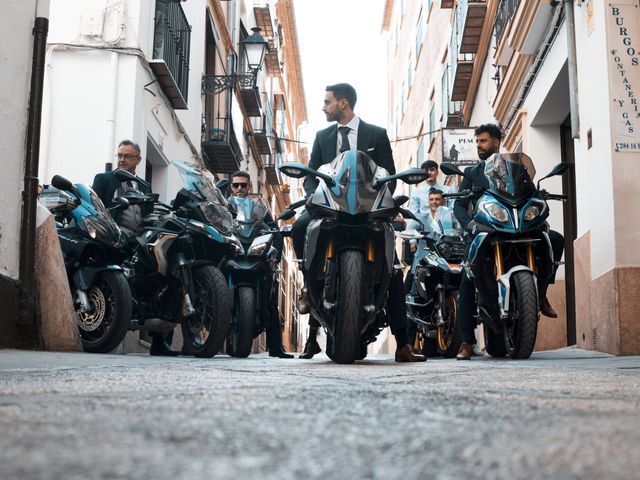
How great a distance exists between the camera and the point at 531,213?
679 cm

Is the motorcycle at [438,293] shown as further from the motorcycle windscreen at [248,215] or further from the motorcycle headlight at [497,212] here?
the motorcycle headlight at [497,212]

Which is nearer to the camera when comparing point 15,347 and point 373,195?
point 373,195

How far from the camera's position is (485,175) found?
707 centimetres

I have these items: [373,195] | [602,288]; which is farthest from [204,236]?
[602,288]

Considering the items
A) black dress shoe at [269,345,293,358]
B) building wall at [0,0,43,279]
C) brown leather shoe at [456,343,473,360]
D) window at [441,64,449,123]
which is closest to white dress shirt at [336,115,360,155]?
brown leather shoe at [456,343,473,360]

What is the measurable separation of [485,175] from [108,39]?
6.41 meters

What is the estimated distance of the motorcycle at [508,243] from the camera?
6648 mm

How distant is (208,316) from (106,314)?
2.34ft

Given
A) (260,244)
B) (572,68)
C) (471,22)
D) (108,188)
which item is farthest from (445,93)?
(108,188)

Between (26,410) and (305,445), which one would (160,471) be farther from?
(26,410)

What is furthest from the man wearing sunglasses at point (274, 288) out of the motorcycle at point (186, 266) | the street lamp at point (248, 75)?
the street lamp at point (248, 75)

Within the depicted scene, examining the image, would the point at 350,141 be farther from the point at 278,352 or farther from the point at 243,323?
the point at 278,352

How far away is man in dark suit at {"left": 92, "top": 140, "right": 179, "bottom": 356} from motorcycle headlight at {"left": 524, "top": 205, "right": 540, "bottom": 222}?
290 cm

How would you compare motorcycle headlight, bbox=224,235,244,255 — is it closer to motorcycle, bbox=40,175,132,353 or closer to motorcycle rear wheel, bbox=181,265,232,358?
motorcycle rear wheel, bbox=181,265,232,358
